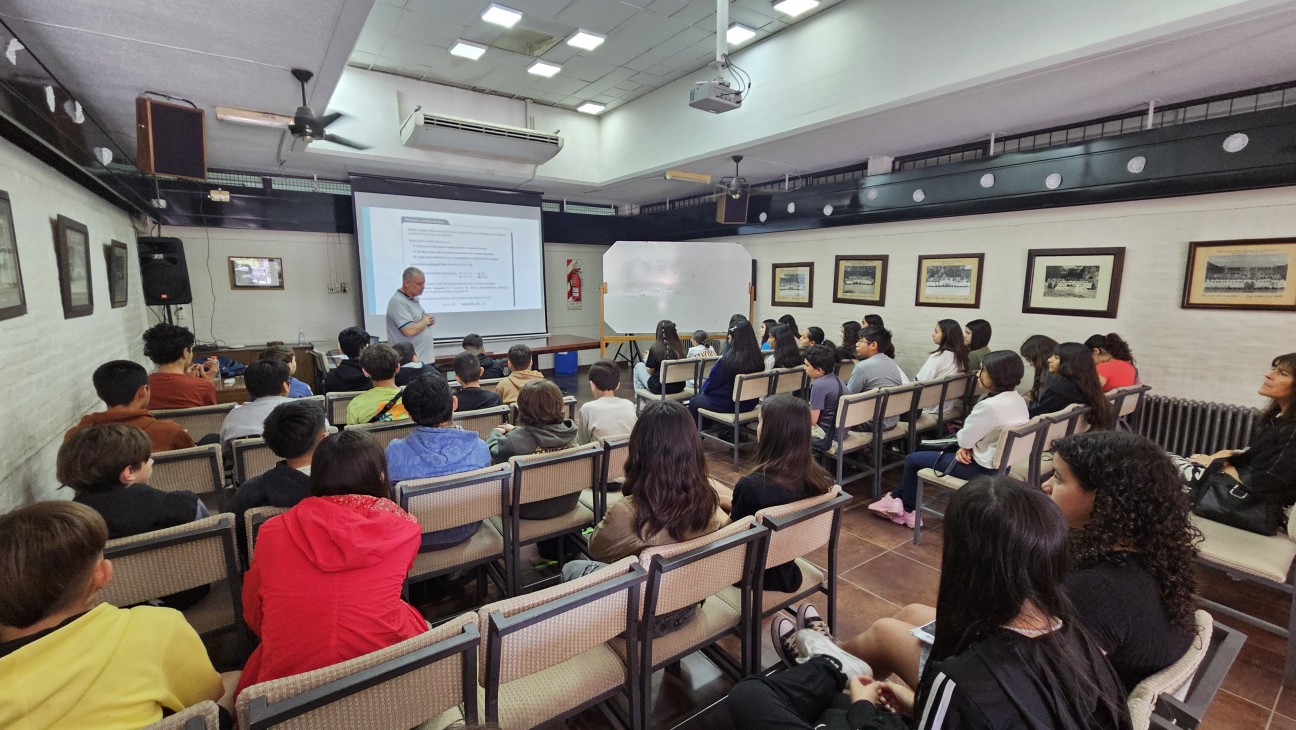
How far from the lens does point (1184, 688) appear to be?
115 cm

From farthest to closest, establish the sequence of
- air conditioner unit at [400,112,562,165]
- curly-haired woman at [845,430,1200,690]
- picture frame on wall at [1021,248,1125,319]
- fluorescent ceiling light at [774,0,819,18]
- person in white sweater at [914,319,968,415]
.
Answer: air conditioner unit at [400,112,562,165], picture frame on wall at [1021,248,1125,319], person in white sweater at [914,319,968,415], fluorescent ceiling light at [774,0,819,18], curly-haired woman at [845,430,1200,690]

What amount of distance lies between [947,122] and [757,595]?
182 inches

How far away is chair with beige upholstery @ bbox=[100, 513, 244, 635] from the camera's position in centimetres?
137

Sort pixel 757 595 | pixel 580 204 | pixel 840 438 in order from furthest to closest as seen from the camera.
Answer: pixel 580 204 < pixel 840 438 < pixel 757 595

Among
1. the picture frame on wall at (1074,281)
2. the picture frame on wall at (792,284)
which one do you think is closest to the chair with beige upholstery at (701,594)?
the picture frame on wall at (1074,281)

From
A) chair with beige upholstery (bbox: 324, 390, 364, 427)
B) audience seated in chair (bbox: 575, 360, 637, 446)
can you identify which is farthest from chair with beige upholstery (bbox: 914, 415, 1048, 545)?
chair with beige upholstery (bbox: 324, 390, 364, 427)

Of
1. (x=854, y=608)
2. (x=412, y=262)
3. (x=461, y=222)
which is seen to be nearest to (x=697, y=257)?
(x=461, y=222)

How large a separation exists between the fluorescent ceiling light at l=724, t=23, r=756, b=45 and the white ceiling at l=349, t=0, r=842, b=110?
1.9 inches

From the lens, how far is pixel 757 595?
172 cm

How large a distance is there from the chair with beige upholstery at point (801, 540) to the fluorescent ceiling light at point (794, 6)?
4.10 meters

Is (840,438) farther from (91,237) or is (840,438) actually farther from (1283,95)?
A: (91,237)

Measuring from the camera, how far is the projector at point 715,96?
3.49 meters

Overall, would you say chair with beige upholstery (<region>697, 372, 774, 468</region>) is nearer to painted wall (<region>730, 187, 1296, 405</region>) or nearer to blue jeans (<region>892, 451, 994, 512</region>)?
blue jeans (<region>892, 451, 994, 512</region>)

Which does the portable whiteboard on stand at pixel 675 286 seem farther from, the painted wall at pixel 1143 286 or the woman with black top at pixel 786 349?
the woman with black top at pixel 786 349
